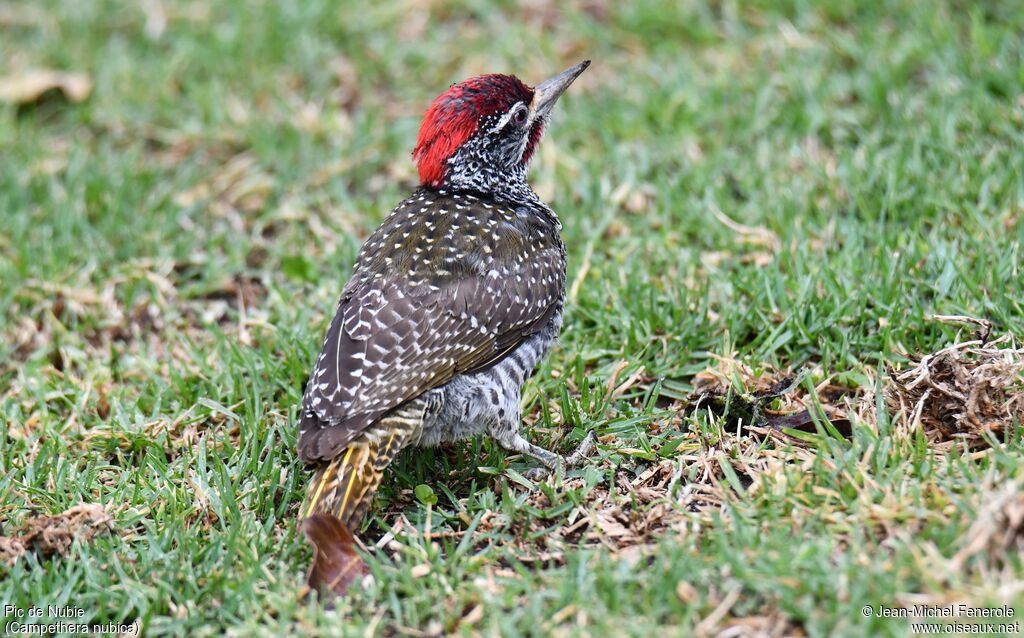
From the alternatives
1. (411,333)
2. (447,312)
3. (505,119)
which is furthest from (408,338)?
(505,119)

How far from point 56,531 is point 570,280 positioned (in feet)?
9.56

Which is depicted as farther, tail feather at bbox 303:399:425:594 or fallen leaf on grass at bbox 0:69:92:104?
fallen leaf on grass at bbox 0:69:92:104

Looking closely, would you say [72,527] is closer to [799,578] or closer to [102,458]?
[102,458]

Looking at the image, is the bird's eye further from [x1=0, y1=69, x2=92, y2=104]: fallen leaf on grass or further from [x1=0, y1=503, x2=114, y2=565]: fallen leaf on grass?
[x1=0, y1=69, x2=92, y2=104]: fallen leaf on grass

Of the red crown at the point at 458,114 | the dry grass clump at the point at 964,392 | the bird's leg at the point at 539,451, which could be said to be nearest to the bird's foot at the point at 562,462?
the bird's leg at the point at 539,451

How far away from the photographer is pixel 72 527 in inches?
170

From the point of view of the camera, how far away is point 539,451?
15.6ft

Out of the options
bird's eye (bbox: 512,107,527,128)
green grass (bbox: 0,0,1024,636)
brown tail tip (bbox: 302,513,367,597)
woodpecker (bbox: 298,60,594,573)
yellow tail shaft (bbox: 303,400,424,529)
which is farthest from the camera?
bird's eye (bbox: 512,107,527,128)

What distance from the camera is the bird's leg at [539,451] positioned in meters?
4.69

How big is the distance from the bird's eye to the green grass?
97cm

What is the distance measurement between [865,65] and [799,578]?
464cm

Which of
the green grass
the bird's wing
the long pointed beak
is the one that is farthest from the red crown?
the green grass

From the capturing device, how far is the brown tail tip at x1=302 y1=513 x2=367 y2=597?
157 inches

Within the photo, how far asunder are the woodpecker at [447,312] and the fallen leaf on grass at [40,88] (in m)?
3.87
